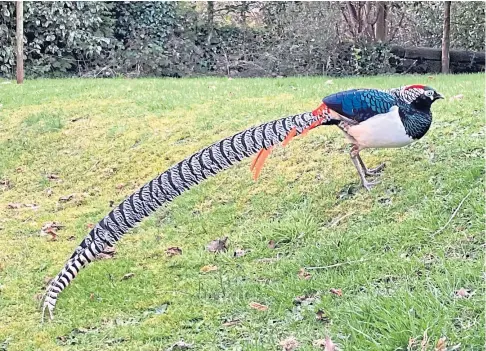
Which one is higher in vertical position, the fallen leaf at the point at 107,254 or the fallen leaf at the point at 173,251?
the fallen leaf at the point at 173,251

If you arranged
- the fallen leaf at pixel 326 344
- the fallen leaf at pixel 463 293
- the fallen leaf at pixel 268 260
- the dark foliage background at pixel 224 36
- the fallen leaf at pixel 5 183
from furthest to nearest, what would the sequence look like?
the dark foliage background at pixel 224 36, the fallen leaf at pixel 5 183, the fallen leaf at pixel 268 260, the fallen leaf at pixel 463 293, the fallen leaf at pixel 326 344

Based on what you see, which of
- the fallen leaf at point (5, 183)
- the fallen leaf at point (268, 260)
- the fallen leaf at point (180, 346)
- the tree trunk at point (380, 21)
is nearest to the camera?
the fallen leaf at point (180, 346)

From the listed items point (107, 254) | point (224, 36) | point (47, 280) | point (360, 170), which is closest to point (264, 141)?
point (360, 170)

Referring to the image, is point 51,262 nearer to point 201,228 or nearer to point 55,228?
point 55,228

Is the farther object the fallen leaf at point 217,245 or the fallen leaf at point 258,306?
the fallen leaf at point 217,245

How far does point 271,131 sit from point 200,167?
526 mm

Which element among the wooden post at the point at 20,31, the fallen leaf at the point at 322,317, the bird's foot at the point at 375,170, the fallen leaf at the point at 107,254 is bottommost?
the fallen leaf at the point at 107,254

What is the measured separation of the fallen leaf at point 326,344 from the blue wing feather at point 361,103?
1.69 metres

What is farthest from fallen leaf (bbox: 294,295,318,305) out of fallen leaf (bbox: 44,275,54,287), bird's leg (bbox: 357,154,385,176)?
fallen leaf (bbox: 44,275,54,287)

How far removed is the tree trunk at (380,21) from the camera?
16.4 meters

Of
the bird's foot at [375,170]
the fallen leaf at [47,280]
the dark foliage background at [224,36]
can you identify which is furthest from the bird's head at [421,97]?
the dark foliage background at [224,36]

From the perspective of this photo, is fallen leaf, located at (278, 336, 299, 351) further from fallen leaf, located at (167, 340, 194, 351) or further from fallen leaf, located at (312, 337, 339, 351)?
fallen leaf, located at (167, 340, 194, 351)

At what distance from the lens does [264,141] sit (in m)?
4.51

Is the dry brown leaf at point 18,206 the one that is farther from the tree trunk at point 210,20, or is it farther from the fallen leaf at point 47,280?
the tree trunk at point 210,20
